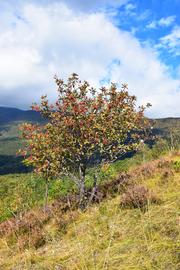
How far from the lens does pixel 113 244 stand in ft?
20.5

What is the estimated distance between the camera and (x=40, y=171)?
11.3 meters

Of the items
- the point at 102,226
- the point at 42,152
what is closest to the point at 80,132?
the point at 42,152

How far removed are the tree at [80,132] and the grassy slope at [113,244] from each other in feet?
7.10

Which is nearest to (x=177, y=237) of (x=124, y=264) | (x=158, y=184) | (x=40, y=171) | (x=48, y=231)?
(x=124, y=264)

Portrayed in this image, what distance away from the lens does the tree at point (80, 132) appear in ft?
36.0

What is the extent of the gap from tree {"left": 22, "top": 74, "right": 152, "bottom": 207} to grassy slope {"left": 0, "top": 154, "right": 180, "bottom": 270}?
85.3 inches

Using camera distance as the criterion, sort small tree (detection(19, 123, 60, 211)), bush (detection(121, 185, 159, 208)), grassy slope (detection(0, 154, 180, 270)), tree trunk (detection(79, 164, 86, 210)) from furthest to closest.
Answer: small tree (detection(19, 123, 60, 211))
tree trunk (detection(79, 164, 86, 210))
bush (detection(121, 185, 159, 208))
grassy slope (detection(0, 154, 180, 270))

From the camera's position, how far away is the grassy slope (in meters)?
5.00

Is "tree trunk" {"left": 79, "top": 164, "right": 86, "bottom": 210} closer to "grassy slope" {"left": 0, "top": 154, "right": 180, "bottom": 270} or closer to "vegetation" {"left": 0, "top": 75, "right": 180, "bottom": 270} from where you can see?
"vegetation" {"left": 0, "top": 75, "right": 180, "bottom": 270}

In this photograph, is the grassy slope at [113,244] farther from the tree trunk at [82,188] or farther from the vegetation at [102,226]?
the tree trunk at [82,188]

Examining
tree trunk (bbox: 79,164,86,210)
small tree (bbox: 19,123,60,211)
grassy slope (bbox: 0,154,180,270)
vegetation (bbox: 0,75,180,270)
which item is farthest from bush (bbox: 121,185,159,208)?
small tree (bbox: 19,123,60,211)

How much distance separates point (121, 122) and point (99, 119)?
825mm

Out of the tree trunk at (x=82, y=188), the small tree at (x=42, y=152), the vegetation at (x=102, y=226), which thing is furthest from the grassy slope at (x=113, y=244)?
the small tree at (x=42, y=152)

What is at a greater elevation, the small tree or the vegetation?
the small tree
